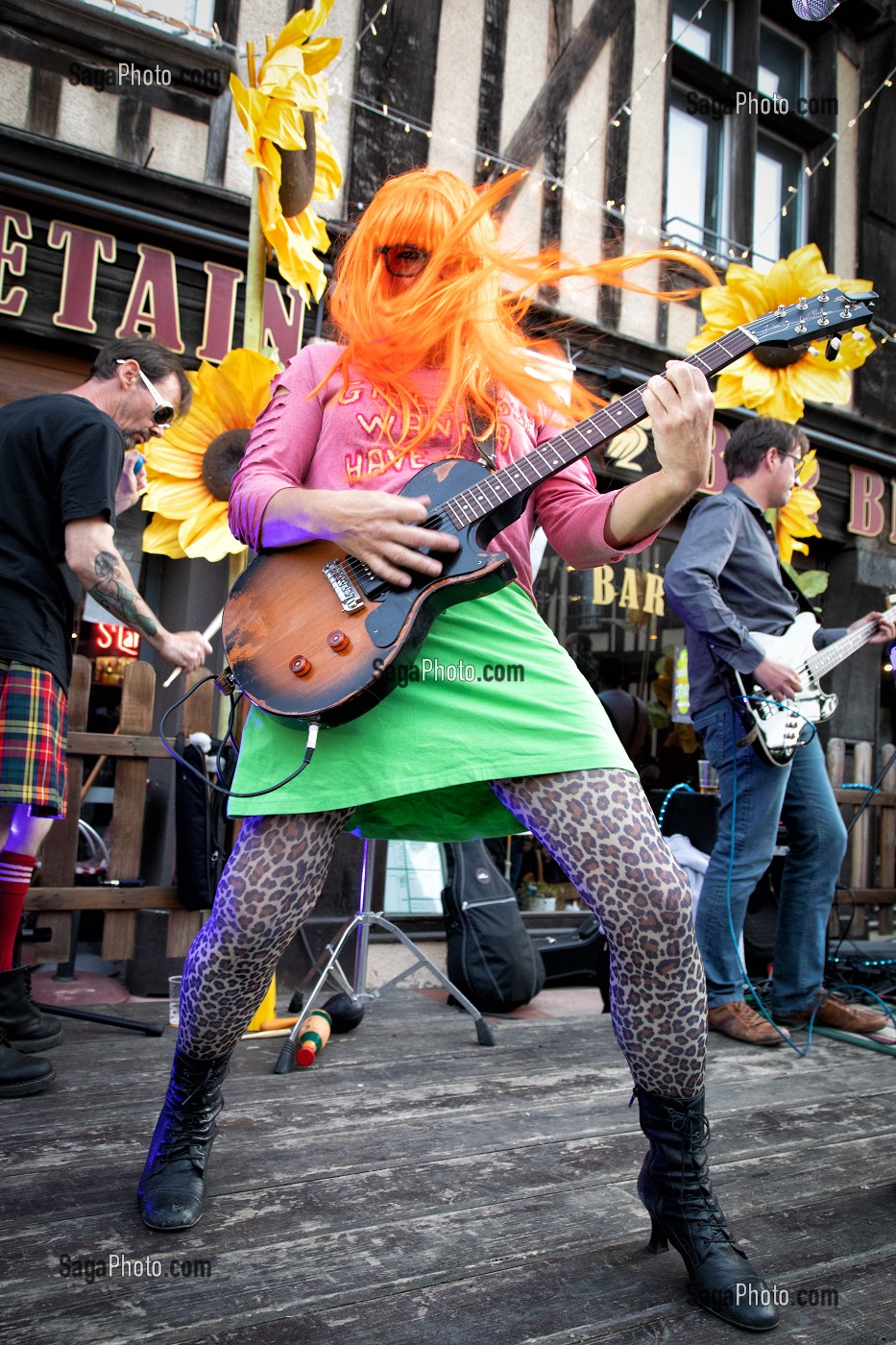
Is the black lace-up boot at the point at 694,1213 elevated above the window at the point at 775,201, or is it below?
below

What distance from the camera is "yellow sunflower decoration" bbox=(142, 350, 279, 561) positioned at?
3.21 meters

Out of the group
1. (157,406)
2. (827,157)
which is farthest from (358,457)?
(827,157)

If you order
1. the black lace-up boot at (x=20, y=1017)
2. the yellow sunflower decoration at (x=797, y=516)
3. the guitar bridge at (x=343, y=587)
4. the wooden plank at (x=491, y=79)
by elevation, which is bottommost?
the black lace-up boot at (x=20, y=1017)

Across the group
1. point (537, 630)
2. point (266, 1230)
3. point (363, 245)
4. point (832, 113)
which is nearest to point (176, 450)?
point (363, 245)

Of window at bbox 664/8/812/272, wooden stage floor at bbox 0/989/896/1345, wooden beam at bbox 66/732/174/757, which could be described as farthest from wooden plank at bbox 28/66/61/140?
wooden stage floor at bbox 0/989/896/1345

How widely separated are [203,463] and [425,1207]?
2.34 meters

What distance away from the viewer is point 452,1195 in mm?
1918

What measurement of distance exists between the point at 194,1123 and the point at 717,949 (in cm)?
214

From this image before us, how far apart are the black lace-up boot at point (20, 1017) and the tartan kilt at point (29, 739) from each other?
48cm

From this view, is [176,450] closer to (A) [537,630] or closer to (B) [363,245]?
(B) [363,245]

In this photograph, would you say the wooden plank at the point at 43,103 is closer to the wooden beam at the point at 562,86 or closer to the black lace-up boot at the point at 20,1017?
the wooden beam at the point at 562,86

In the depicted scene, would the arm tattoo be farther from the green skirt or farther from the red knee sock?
the green skirt

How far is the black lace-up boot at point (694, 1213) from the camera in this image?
1.52m

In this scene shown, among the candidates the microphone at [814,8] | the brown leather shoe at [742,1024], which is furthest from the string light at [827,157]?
the brown leather shoe at [742,1024]
